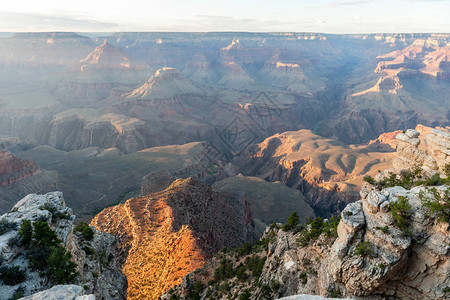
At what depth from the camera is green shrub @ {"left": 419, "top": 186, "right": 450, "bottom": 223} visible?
18.3 meters

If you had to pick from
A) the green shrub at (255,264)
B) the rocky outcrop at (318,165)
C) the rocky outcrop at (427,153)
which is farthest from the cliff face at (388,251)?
the rocky outcrop at (318,165)

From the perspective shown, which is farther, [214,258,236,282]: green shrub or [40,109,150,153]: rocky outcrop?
[40,109,150,153]: rocky outcrop

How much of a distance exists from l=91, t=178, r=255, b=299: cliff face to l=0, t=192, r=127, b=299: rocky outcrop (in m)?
Result: 6.58

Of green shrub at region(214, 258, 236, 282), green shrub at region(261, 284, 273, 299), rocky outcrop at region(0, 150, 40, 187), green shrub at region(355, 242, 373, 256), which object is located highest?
green shrub at region(355, 242, 373, 256)

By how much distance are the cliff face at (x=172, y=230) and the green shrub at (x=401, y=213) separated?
27950 mm

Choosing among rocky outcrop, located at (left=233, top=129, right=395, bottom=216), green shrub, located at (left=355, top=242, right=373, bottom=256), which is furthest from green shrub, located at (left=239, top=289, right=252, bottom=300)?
rocky outcrop, located at (left=233, top=129, right=395, bottom=216)

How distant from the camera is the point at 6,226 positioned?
22672 millimetres

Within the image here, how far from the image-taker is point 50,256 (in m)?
22.0

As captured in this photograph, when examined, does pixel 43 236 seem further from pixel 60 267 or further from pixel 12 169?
pixel 12 169

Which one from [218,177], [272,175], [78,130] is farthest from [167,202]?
[78,130]

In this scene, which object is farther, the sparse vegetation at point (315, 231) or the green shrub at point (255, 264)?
the green shrub at point (255, 264)

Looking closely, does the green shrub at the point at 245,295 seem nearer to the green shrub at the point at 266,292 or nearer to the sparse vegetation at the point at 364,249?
the green shrub at the point at 266,292

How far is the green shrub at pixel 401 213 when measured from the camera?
19203 mm

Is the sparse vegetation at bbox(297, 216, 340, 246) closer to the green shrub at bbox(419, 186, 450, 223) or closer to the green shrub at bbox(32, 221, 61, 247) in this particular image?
the green shrub at bbox(419, 186, 450, 223)
